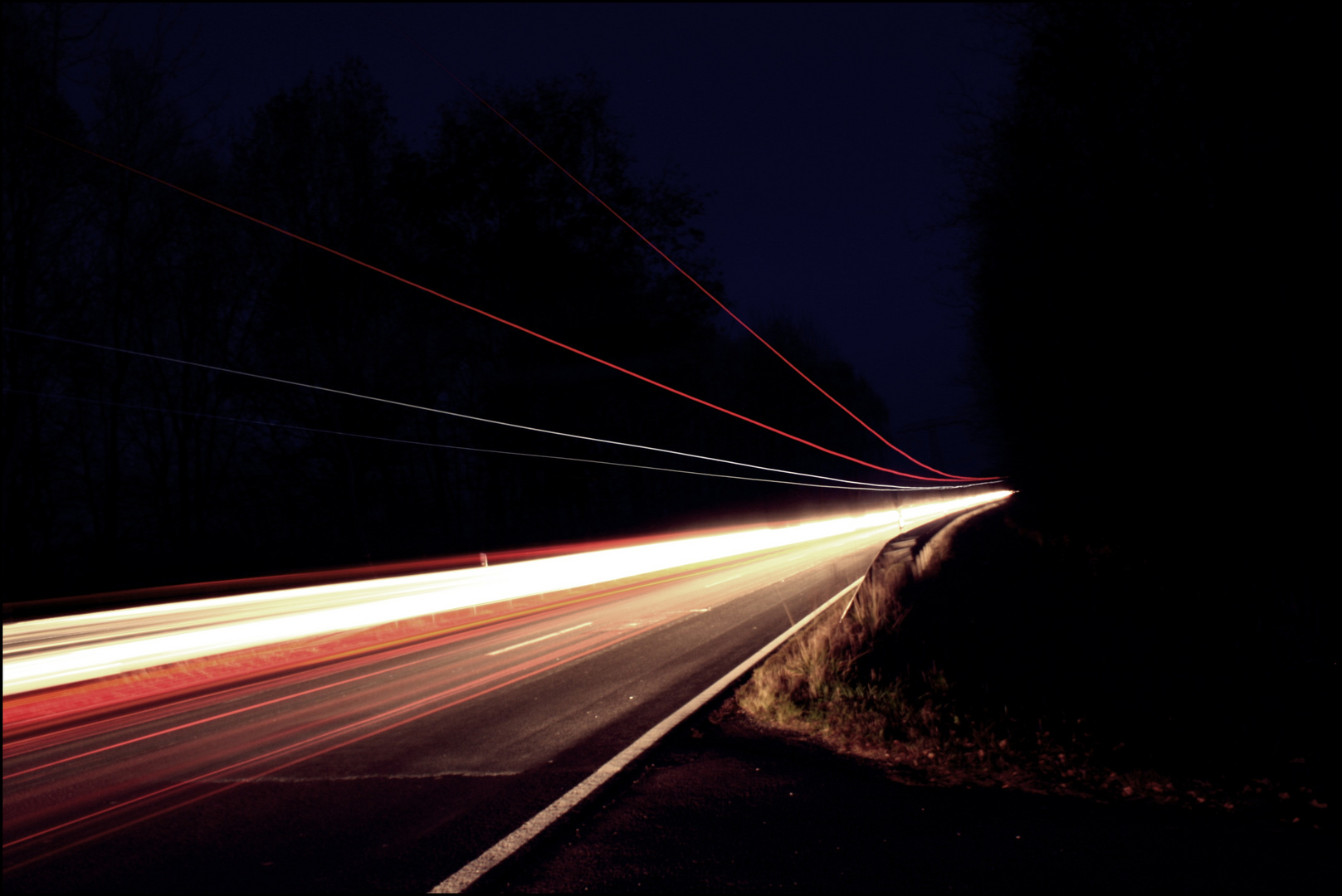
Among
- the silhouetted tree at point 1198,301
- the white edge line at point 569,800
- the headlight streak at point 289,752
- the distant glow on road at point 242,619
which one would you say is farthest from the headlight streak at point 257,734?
the silhouetted tree at point 1198,301

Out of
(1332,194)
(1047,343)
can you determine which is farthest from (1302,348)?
(1047,343)

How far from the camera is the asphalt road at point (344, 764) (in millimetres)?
4543

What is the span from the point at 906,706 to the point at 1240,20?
33.1 feet

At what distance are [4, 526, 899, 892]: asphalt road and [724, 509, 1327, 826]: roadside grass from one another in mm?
1321

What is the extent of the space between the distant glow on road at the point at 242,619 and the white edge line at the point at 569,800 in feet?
23.3

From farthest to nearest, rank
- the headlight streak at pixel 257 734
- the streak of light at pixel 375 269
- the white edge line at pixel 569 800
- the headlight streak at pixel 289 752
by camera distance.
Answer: the streak of light at pixel 375 269
the headlight streak at pixel 257 734
the headlight streak at pixel 289 752
the white edge line at pixel 569 800

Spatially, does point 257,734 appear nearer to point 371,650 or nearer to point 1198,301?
point 371,650

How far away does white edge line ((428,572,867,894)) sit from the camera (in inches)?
163

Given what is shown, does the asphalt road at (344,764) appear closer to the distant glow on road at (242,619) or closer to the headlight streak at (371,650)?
the headlight streak at (371,650)

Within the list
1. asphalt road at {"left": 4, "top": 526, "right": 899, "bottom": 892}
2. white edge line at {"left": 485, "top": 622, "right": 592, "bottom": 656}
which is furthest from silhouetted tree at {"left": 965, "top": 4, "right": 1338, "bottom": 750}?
white edge line at {"left": 485, "top": 622, "right": 592, "bottom": 656}

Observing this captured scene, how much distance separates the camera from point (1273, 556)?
38.9ft

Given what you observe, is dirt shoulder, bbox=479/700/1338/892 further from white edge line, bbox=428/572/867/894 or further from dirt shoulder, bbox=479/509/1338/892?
white edge line, bbox=428/572/867/894

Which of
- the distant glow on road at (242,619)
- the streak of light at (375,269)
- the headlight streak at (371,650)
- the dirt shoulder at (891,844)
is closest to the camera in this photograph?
the dirt shoulder at (891,844)

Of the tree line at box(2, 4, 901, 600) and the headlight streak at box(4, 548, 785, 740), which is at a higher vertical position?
the tree line at box(2, 4, 901, 600)
